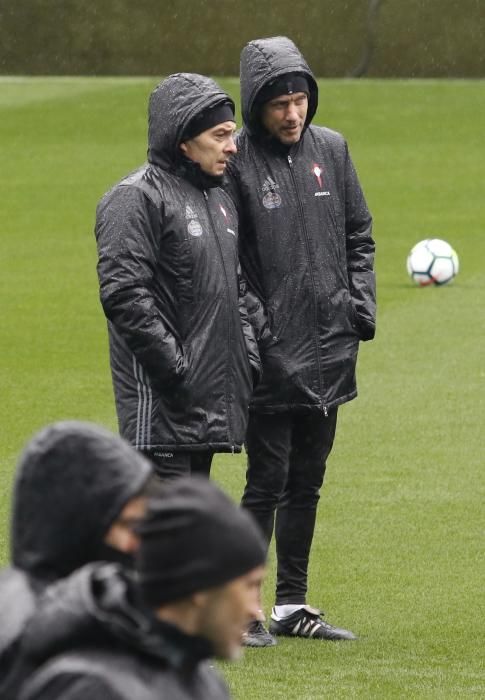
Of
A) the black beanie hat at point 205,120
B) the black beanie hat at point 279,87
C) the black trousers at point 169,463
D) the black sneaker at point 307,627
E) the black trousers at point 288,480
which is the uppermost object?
the black beanie hat at point 279,87

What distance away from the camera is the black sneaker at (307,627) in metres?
6.24

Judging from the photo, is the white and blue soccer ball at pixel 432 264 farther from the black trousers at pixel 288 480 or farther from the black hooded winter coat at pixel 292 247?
the black hooded winter coat at pixel 292 247

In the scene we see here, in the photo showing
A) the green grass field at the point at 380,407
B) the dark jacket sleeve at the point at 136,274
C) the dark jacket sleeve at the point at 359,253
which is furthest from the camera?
the dark jacket sleeve at the point at 359,253

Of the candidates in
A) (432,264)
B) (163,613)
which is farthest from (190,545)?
(432,264)

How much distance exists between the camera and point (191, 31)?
36781mm

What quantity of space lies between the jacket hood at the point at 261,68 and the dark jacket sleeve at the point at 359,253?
297 mm

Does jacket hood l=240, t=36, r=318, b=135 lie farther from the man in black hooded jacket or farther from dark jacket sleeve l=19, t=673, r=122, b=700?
dark jacket sleeve l=19, t=673, r=122, b=700

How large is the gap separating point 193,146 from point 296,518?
146cm

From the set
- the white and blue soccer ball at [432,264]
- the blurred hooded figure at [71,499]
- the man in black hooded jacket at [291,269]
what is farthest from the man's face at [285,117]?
the white and blue soccer ball at [432,264]

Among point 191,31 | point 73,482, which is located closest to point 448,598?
point 73,482

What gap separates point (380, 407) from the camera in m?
11.0

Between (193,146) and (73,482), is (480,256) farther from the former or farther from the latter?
(73,482)

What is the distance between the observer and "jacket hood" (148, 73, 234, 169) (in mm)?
5574

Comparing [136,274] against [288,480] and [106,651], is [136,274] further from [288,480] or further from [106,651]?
[106,651]
